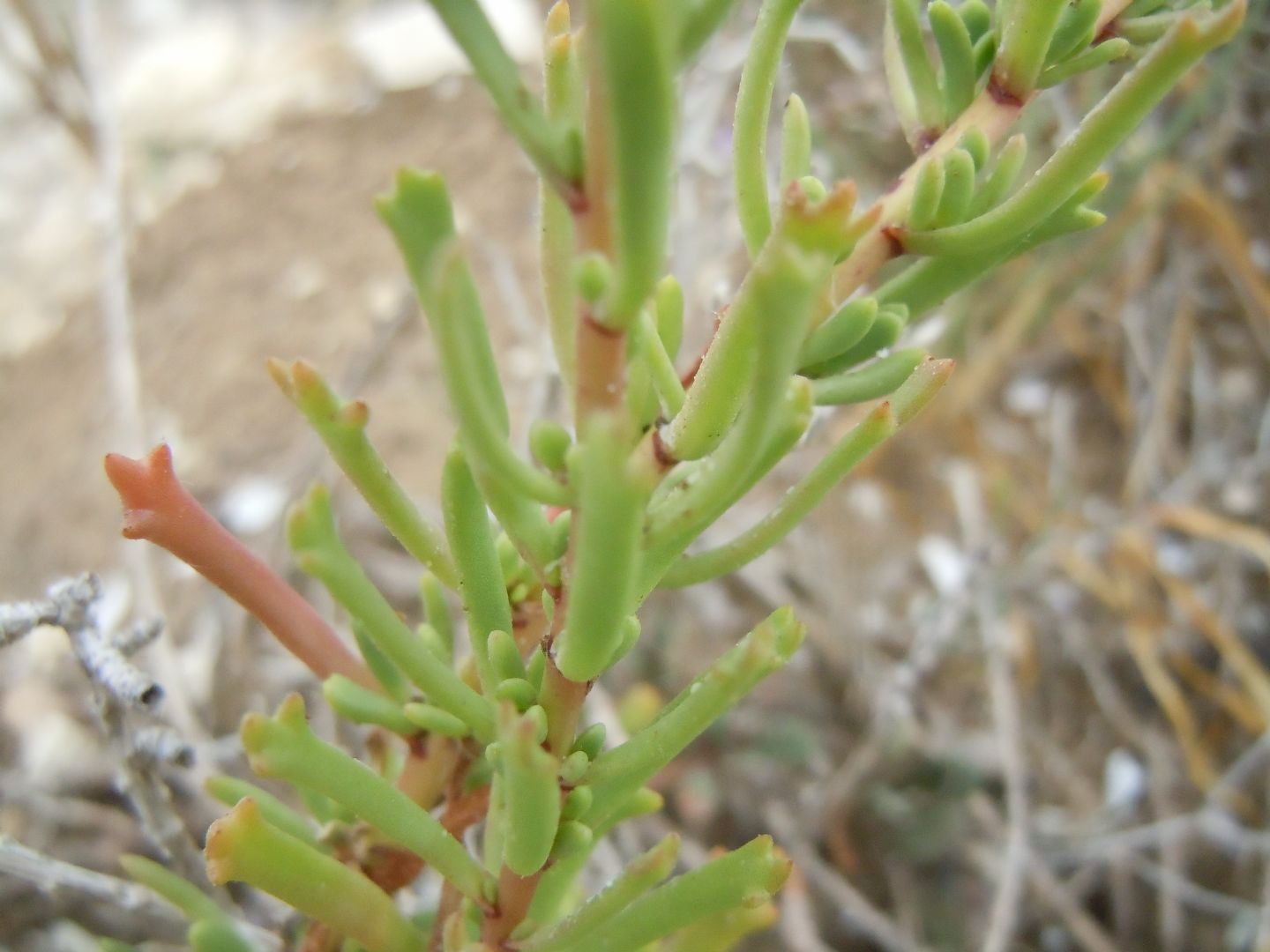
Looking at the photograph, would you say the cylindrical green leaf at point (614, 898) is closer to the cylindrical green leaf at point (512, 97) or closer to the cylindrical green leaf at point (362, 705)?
the cylindrical green leaf at point (362, 705)

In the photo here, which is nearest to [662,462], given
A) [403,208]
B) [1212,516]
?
[403,208]

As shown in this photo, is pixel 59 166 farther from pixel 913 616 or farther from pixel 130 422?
pixel 913 616

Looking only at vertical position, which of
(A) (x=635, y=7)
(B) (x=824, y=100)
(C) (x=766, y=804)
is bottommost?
(C) (x=766, y=804)

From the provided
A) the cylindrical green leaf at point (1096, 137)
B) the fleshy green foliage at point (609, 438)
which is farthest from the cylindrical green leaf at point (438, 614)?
the cylindrical green leaf at point (1096, 137)

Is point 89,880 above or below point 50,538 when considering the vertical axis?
below

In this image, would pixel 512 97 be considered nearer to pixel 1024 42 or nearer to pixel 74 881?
pixel 1024 42

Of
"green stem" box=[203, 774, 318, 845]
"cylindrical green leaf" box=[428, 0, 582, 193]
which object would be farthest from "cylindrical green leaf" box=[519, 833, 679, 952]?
"cylindrical green leaf" box=[428, 0, 582, 193]

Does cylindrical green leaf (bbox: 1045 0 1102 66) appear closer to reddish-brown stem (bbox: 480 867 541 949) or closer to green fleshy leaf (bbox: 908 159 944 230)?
green fleshy leaf (bbox: 908 159 944 230)

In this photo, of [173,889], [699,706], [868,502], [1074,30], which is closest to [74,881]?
[173,889]
